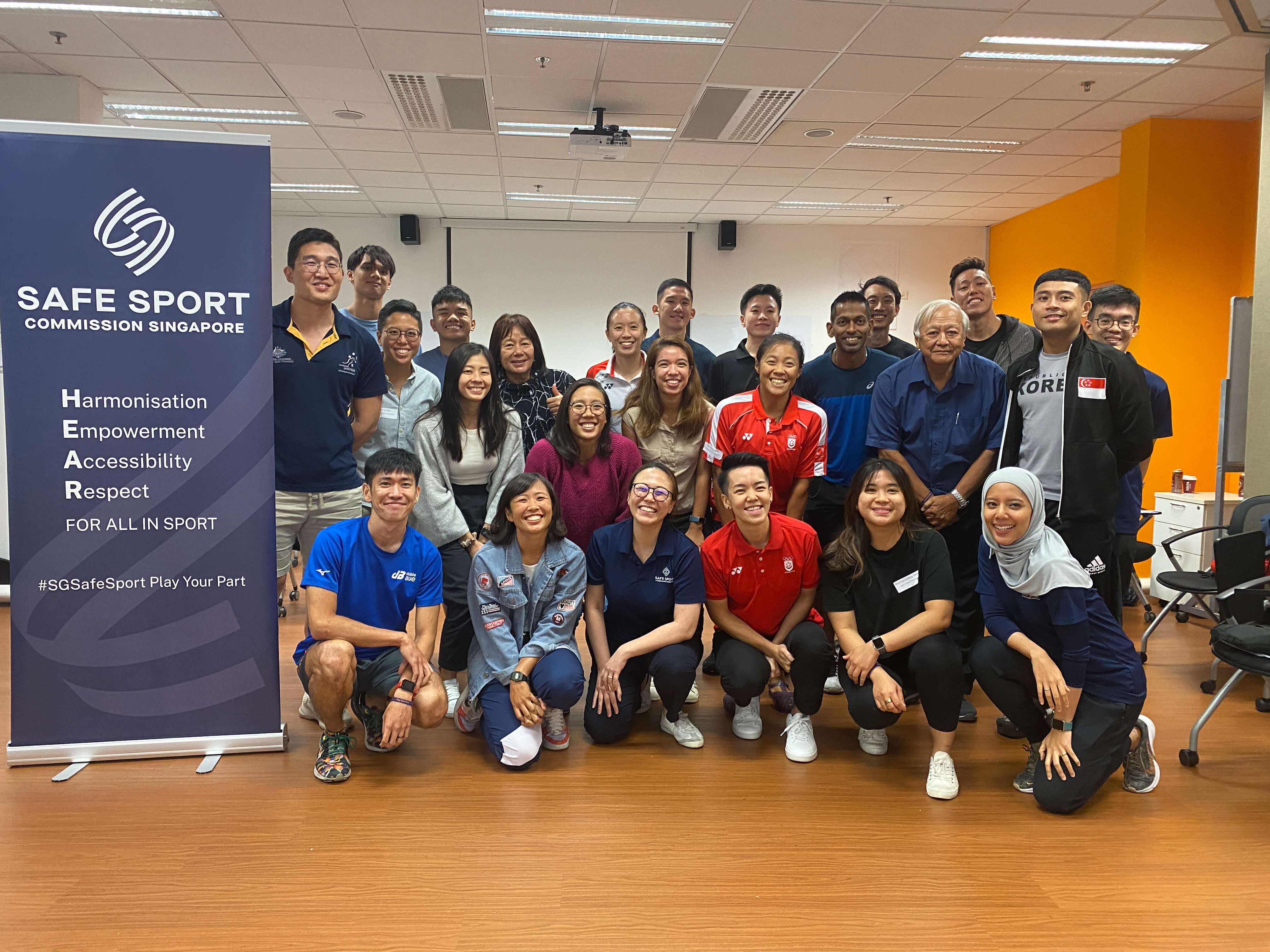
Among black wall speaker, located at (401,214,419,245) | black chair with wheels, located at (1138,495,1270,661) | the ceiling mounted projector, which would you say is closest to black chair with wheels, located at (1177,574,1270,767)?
black chair with wheels, located at (1138,495,1270,661)

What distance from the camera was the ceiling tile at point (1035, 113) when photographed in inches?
245

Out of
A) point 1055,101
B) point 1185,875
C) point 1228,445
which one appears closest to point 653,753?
point 1185,875

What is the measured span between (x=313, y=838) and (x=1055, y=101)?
22.5ft

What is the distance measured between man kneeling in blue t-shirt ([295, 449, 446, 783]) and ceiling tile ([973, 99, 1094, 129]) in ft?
18.8

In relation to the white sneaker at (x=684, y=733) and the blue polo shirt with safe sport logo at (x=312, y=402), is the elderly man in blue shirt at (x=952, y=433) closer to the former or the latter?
the white sneaker at (x=684, y=733)

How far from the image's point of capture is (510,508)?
305 cm

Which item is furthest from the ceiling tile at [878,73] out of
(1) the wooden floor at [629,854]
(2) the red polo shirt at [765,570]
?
(1) the wooden floor at [629,854]

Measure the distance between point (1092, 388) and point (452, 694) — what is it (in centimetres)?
279

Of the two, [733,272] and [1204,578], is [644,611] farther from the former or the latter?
[733,272]

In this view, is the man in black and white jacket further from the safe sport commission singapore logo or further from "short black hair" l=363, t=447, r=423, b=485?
the safe sport commission singapore logo

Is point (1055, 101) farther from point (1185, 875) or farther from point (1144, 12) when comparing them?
point (1185, 875)

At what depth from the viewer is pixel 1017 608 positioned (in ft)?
9.19

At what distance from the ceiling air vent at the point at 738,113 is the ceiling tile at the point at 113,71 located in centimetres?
321

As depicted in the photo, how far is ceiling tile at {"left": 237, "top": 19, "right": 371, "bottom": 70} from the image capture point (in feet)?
16.5
